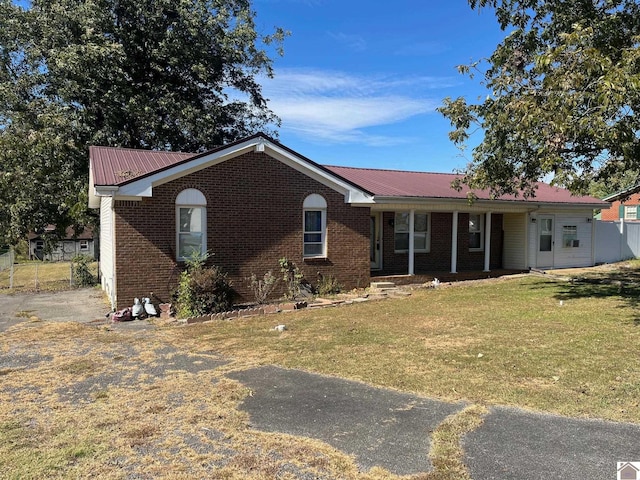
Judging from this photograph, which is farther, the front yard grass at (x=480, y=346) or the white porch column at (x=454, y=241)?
the white porch column at (x=454, y=241)

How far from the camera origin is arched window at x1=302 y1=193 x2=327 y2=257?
1328cm

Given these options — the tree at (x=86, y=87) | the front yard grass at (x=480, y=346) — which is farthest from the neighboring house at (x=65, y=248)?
the front yard grass at (x=480, y=346)

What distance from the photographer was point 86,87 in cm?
1988

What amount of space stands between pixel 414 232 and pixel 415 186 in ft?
5.90

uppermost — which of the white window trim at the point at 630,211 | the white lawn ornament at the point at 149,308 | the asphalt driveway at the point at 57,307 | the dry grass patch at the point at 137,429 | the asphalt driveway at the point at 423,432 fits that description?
the white window trim at the point at 630,211

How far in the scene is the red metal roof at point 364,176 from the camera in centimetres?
1205

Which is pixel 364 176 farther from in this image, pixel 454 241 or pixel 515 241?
pixel 515 241

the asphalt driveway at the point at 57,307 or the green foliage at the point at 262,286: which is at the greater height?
the green foliage at the point at 262,286

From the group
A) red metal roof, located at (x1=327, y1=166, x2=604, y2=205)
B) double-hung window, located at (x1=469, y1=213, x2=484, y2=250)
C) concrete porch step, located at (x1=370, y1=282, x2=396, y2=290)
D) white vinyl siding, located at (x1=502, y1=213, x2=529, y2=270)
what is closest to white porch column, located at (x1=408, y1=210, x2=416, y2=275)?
red metal roof, located at (x1=327, y1=166, x2=604, y2=205)

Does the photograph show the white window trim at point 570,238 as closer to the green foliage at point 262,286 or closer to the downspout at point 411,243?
the downspout at point 411,243

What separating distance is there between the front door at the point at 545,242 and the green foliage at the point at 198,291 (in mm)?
13340

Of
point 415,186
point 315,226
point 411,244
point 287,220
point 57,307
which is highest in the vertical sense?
point 415,186

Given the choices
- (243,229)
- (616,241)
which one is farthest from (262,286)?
(616,241)

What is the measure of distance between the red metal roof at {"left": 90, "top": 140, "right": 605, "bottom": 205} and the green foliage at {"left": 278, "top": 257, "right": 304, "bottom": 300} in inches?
114
